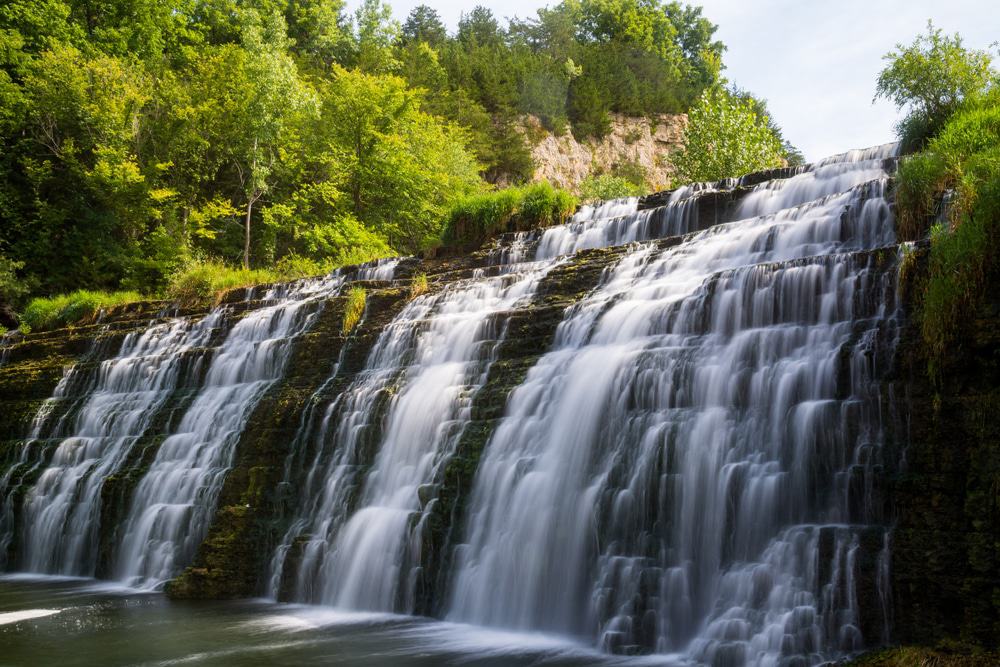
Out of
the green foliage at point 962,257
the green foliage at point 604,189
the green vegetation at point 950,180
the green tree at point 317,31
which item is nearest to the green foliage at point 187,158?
the green foliage at point 604,189

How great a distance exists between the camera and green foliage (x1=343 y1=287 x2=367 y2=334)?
12752 mm

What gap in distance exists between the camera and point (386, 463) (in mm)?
9445

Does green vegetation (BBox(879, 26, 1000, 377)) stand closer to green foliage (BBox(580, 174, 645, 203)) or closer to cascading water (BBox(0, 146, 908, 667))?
cascading water (BBox(0, 146, 908, 667))

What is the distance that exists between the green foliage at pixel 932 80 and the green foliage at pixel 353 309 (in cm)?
1057

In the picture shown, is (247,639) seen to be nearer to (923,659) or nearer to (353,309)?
(923,659)

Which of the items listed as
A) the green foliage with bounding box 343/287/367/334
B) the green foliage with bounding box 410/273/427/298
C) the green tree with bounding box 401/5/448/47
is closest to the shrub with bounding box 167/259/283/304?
the green foliage with bounding box 343/287/367/334

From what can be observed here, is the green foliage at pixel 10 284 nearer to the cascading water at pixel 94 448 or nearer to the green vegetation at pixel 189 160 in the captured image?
the green vegetation at pixel 189 160

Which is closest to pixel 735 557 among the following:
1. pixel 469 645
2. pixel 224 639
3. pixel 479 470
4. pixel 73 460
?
pixel 469 645

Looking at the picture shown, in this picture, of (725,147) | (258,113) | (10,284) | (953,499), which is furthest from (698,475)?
(258,113)

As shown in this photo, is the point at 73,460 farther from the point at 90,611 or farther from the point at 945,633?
the point at 945,633

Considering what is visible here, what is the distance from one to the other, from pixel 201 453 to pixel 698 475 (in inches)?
312

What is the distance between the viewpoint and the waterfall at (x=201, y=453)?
10.5 m

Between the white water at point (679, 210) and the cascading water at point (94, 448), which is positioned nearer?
the cascading water at point (94, 448)

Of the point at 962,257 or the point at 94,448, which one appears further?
the point at 94,448
